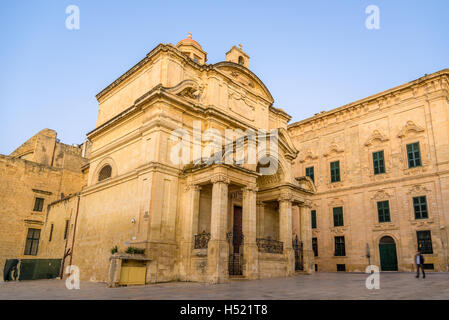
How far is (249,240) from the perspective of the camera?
1648 centimetres

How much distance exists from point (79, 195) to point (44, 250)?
9270 millimetres

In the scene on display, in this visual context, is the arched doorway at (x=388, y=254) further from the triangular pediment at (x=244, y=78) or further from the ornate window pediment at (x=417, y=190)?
the triangular pediment at (x=244, y=78)

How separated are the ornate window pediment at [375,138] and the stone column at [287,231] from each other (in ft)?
42.4

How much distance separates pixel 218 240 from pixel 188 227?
246 centimetres

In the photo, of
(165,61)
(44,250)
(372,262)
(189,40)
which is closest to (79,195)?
(44,250)

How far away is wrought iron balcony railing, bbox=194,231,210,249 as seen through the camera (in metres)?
16.5

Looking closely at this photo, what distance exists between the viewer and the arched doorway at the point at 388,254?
84.7 ft

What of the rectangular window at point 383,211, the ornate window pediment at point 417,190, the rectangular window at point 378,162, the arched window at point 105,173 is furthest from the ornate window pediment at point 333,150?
the arched window at point 105,173

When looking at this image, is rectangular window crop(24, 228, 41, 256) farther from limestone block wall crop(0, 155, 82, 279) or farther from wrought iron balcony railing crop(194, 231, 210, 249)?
wrought iron balcony railing crop(194, 231, 210, 249)

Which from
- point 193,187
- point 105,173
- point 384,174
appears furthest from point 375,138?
point 105,173

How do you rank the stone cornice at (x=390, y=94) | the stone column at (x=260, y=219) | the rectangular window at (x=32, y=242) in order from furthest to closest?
the rectangular window at (x=32, y=242)
the stone cornice at (x=390, y=94)
the stone column at (x=260, y=219)

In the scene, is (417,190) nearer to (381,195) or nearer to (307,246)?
(381,195)

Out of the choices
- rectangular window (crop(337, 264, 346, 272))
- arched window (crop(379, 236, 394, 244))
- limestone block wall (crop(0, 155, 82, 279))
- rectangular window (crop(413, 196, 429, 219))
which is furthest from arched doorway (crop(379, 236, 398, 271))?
limestone block wall (crop(0, 155, 82, 279))
